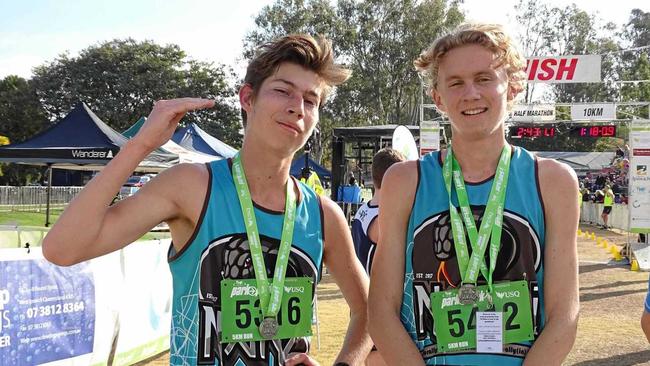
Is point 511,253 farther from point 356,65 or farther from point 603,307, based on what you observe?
point 356,65

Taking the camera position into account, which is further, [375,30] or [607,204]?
[375,30]

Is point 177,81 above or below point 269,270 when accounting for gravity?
above

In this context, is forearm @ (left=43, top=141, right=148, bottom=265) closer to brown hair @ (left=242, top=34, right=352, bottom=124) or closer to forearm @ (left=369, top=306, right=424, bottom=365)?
brown hair @ (left=242, top=34, right=352, bottom=124)

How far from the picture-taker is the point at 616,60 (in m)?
59.8

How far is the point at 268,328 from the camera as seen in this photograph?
2.12 m

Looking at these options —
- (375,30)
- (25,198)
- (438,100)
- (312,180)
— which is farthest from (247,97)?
(375,30)

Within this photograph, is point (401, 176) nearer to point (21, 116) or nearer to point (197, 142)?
point (197, 142)

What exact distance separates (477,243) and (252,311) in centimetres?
72

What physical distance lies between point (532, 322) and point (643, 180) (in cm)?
1410

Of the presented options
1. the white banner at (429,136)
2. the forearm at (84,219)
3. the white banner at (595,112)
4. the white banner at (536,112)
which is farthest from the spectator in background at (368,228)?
the white banner at (536,112)

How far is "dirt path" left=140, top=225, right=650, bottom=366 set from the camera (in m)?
8.11

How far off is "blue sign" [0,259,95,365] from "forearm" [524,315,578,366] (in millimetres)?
4475

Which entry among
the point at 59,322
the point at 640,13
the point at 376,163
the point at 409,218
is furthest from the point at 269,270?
the point at 640,13

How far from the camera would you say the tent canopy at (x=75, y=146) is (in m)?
13.3
